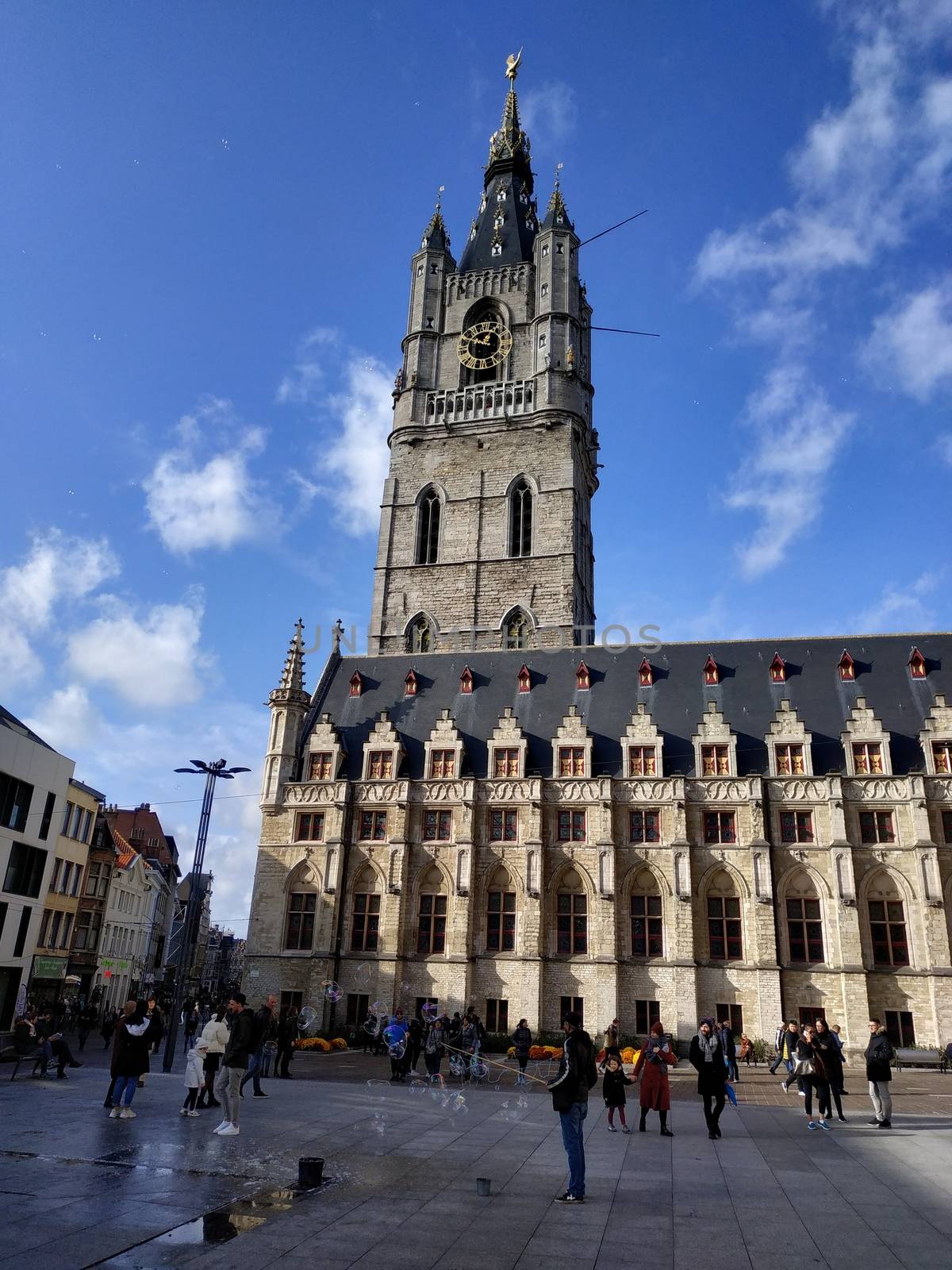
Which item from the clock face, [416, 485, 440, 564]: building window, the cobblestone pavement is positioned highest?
the clock face

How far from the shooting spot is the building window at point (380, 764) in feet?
124

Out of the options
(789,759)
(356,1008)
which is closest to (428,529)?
(789,759)

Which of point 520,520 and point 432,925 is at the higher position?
point 520,520

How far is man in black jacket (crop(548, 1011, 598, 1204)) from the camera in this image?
9.34 metres

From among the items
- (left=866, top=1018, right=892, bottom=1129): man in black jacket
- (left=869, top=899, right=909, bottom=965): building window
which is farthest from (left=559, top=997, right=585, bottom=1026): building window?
(left=866, top=1018, right=892, bottom=1129): man in black jacket

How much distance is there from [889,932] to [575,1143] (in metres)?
26.5

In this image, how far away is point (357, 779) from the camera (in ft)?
125

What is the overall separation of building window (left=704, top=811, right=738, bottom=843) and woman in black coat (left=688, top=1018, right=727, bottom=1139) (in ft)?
66.3

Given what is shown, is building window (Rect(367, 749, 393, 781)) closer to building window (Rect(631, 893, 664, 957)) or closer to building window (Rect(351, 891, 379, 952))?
building window (Rect(351, 891, 379, 952))

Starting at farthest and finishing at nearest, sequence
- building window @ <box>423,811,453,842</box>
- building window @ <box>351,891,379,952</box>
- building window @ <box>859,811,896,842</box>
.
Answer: building window @ <box>423,811,453,842</box>
building window @ <box>351,891,379,952</box>
building window @ <box>859,811,896,842</box>

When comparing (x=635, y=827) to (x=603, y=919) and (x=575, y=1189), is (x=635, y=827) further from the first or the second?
(x=575, y=1189)

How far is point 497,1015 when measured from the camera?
1304 inches

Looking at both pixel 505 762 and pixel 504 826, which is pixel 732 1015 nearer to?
pixel 504 826

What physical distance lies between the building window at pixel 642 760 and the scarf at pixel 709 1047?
839 inches
